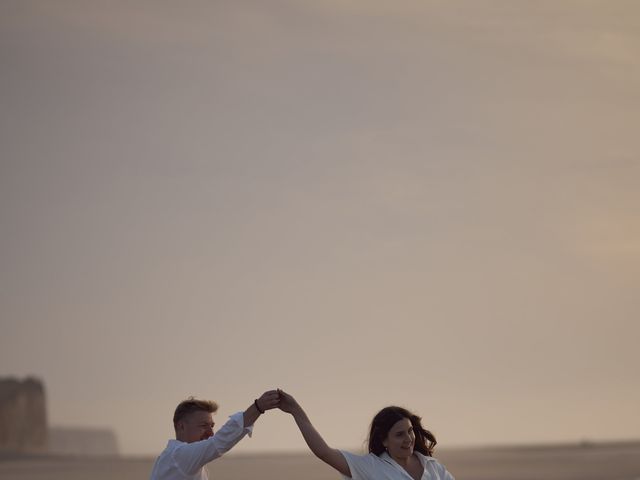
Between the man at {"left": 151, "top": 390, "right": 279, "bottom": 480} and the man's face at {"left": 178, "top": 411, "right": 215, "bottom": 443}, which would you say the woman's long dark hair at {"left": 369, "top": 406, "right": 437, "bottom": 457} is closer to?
the man at {"left": 151, "top": 390, "right": 279, "bottom": 480}

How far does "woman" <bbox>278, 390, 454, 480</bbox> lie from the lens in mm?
11883

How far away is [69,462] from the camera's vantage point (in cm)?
5853

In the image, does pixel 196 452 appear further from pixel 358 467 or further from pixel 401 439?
pixel 401 439

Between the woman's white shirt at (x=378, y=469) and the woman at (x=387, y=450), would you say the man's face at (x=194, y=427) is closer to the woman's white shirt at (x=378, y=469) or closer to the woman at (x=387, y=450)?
the woman at (x=387, y=450)

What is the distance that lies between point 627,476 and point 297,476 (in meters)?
11.9

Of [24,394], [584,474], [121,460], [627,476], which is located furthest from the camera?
[24,394]

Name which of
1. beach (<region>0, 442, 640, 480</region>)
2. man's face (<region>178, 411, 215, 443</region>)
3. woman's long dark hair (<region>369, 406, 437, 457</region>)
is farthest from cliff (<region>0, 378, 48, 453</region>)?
man's face (<region>178, 411, 215, 443</region>)

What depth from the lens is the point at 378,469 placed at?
39.5 ft

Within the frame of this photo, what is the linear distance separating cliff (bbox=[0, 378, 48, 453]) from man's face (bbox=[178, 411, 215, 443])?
72.8 m

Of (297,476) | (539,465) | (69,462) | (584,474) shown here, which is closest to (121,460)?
(69,462)

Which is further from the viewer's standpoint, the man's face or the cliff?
the cliff

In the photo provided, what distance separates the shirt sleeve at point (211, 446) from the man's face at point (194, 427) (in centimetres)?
21

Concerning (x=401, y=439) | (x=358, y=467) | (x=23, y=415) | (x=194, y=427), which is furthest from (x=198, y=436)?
(x=23, y=415)

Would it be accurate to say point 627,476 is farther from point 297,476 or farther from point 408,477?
point 408,477
